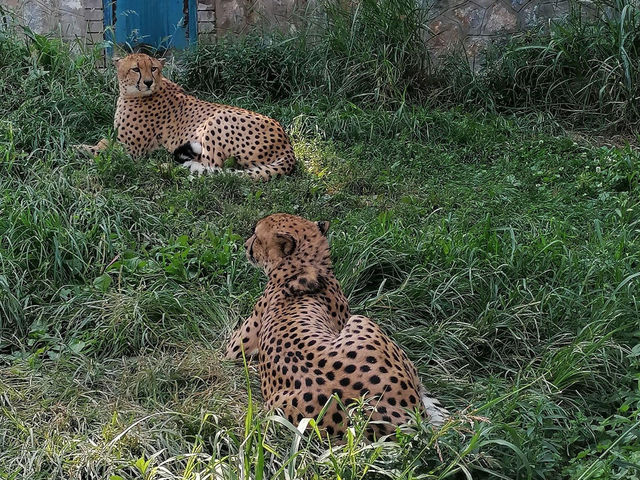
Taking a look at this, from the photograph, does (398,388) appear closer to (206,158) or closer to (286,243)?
(286,243)

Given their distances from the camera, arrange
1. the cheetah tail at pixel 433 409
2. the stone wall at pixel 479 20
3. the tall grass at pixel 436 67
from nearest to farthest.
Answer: the cheetah tail at pixel 433 409
the tall grass at pixel 436 67
the stone wall at pixel 479 20

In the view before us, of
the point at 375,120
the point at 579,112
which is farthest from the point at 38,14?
the point at 579,112

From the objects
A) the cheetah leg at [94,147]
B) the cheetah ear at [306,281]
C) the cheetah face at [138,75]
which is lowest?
the cheetah leg at [94,147]

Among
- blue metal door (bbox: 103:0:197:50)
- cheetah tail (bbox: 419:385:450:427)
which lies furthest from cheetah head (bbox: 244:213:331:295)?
blue metal door (bbox: 103:0:197:50)

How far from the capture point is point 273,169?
224 inches

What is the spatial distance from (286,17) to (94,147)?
279cm

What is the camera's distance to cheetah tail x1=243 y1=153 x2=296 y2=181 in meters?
5.66

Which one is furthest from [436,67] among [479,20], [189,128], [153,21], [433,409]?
[433,409]

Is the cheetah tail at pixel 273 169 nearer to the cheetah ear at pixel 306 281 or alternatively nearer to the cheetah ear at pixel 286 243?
the cheetah ear at pixel 286 243

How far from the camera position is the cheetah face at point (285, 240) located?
3.88 m

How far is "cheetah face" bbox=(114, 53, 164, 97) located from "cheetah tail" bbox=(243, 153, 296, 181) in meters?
1.02

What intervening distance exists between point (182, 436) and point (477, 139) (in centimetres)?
384

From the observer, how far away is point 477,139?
249 inches

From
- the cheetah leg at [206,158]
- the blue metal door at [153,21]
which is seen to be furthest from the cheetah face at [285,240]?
the blue metal door at [153,21]
